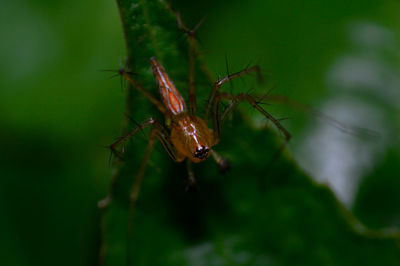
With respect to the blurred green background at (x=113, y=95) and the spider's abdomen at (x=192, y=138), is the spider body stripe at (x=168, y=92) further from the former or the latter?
the blurred green background at (x=113, y=95)

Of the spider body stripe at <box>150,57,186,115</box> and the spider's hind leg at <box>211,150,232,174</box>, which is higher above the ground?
the spider body stripe at <box>150,57,186,115</box>

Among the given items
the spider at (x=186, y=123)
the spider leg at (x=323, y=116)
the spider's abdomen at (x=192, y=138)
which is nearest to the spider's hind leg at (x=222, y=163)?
the spider at (x=186, y=123)

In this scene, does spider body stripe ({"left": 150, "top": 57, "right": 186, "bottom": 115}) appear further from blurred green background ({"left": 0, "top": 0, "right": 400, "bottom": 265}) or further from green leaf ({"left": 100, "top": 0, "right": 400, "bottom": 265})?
blurred green background ({"left": 0, "top": 0, "right": 400, "bottom": 265})

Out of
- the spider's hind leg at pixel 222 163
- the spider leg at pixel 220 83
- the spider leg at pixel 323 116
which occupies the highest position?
the spider leg at pixel 220 83

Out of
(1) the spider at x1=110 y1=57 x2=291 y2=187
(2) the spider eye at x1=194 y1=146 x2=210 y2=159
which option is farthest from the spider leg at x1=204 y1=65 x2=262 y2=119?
(2) the spider eye at x1=194 y1=146 x2=210 y2=159

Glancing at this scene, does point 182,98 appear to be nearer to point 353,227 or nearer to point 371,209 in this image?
point 353,227
